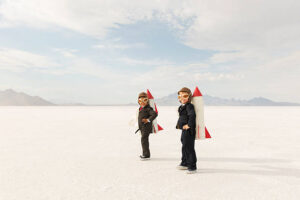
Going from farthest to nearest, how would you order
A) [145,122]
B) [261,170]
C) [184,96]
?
[145,122], [261,170], [184,96]

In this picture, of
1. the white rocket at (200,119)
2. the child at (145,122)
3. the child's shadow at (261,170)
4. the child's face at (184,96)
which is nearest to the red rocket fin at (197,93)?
the white rocket at (200,119)

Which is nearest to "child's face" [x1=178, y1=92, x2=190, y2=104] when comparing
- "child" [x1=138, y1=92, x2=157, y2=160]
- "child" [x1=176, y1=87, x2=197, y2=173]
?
"child" [x1=176, y1=87, x2=197, y2=173]

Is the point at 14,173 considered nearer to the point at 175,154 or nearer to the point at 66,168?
the point at 66,168

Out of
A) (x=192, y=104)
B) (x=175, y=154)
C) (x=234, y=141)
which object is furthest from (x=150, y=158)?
(x=234, y=141)

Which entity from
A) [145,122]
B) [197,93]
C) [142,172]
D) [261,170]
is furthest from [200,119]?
[261,170]

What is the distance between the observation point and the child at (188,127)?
4117mm

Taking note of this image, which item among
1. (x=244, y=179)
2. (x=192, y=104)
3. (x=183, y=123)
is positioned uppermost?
(x=192, y=104)

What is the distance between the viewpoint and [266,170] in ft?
14.4

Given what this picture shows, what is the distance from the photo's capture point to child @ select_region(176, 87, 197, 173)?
162 inches

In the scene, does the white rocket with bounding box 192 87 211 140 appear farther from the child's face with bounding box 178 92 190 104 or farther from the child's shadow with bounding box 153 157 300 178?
the child's shadow with bounding box 153 157 300 178

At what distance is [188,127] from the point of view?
4.08 metres

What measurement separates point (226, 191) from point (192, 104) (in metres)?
1.63

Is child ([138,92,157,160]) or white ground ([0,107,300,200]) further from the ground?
child ([138,92,157,160])

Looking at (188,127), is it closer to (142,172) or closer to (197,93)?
(197,93)
